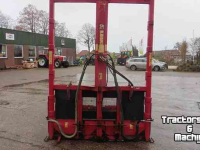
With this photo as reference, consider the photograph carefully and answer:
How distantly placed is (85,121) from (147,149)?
116 centimetres

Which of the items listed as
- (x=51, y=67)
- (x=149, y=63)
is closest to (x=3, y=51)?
(x=51, y=67)

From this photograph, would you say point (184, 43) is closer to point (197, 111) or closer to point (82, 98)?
point (197, 111)

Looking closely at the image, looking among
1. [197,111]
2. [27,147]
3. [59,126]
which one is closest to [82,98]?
[59,126]

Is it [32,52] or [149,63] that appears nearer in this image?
[149,63]

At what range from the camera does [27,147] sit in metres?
3.40

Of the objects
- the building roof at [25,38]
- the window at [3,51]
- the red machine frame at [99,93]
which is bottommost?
the red machine frame at [99,93]

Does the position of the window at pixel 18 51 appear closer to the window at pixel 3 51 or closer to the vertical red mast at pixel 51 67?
the window at pixel 3 51

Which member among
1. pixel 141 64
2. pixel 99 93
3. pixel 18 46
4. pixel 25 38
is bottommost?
pixel 99 93

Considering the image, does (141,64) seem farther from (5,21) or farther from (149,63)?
(5,21)

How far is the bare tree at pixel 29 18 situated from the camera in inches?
1612

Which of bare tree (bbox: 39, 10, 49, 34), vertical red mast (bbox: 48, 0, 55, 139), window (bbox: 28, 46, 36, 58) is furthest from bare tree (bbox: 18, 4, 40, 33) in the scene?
vertical red mast (bbox: 48, 0, 55, 139)

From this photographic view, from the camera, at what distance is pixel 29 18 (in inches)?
1617

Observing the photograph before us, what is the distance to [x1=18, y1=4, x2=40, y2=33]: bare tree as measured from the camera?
40938mm

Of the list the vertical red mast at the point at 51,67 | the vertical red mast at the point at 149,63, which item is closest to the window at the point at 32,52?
the vertical red mast at the point at 51,67
